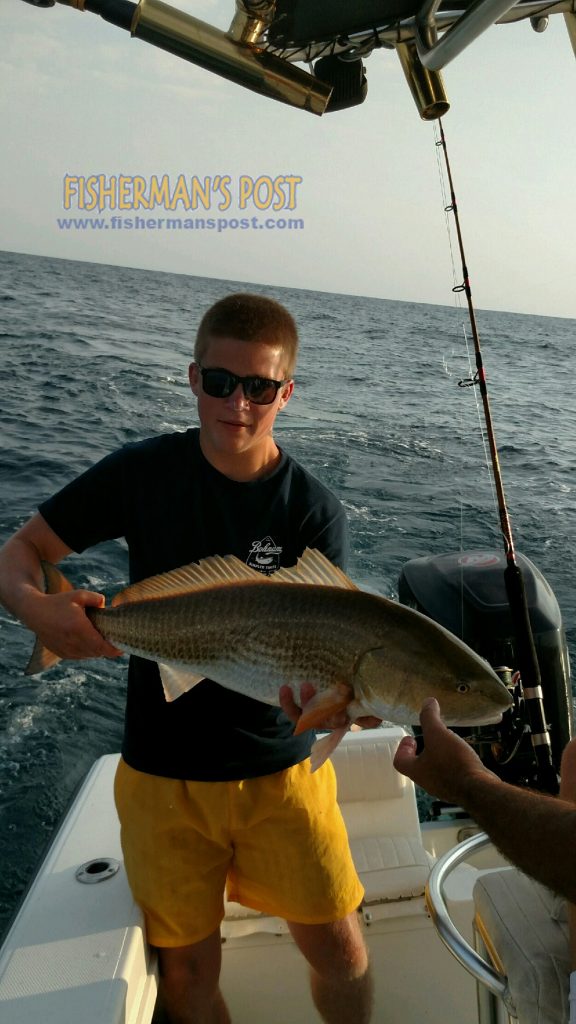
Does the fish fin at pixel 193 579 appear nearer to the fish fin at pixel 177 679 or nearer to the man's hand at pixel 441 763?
the fish fin at pixel 177 679

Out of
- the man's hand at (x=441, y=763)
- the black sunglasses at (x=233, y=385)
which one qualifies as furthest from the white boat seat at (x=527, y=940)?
the black sunglasses at (x=233, y=385)

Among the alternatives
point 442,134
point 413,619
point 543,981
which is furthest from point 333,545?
point 442,134

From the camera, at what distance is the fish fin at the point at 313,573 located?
231 centimetres

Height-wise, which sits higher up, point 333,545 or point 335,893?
point 333,545

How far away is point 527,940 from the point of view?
2.03 metres

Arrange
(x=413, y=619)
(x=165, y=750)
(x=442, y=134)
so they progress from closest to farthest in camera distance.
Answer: (x=413, y=619), (x=165, y=750), (x=442, y=134)

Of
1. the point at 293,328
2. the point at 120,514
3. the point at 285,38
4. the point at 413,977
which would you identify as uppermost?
the point at 285,38

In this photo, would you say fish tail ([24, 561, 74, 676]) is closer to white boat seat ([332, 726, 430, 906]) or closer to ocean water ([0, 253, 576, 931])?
white boat seat ([332, 726, 430, 906])

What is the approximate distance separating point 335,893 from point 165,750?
2.45 feet

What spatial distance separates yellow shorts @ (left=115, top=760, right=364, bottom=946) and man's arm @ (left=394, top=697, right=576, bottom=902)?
0.66 metres

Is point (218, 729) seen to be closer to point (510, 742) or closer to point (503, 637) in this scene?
point (510, 742)

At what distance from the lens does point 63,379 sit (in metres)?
17.5

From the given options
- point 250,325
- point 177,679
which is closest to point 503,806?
point 177,679

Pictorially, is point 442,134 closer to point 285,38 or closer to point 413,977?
point 285,38
